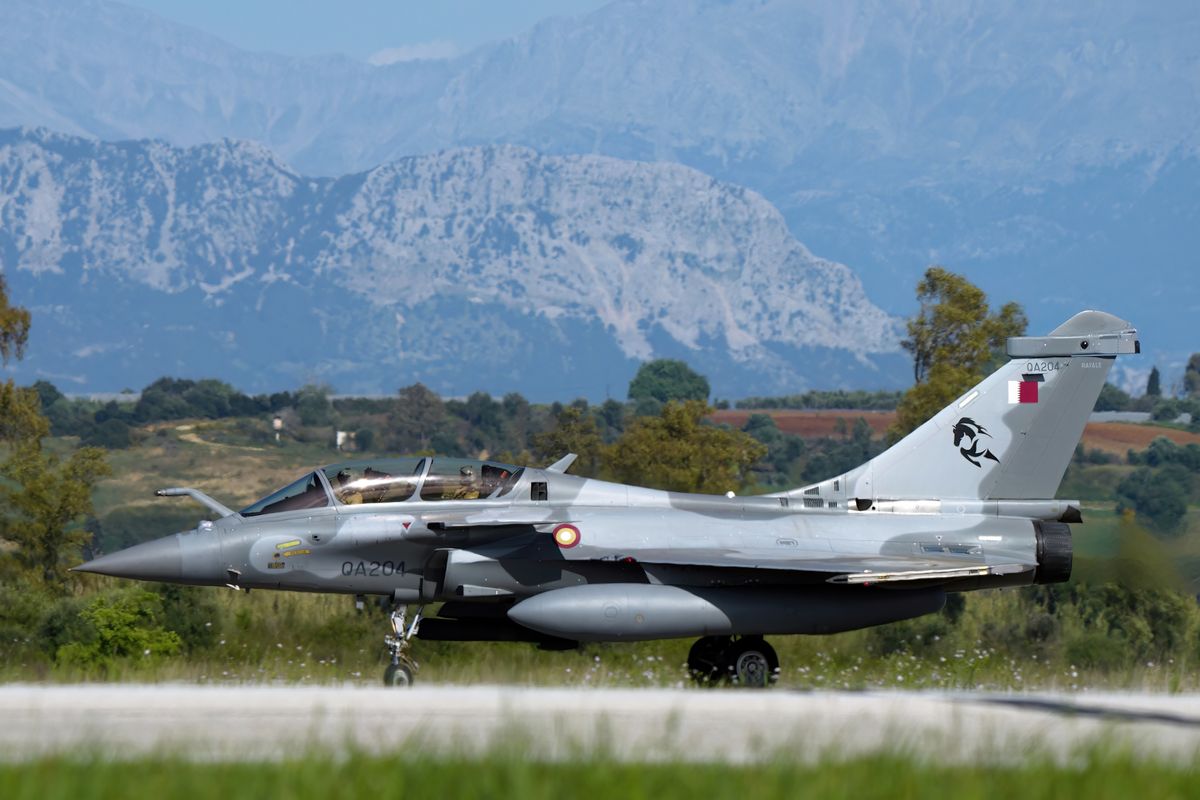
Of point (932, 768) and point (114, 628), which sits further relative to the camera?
point (114, 628)

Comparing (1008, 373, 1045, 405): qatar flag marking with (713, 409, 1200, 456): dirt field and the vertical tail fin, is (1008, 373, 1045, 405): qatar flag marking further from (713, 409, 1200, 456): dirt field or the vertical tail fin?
(713, 409, 1200, 456): dirt field

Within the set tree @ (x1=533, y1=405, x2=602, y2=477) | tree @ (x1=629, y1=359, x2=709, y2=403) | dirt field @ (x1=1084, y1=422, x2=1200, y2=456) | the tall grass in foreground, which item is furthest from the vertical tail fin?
tree @ (x1=629, y1=359, x2=709, y2=403)

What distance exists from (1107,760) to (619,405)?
10767 cm

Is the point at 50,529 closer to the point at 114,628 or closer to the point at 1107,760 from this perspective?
the point at 114,628

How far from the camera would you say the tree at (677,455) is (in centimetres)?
4366

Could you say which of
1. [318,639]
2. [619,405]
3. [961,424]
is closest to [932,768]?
[961,424]

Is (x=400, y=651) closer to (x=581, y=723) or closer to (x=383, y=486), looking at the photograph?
(x=383, y=486)

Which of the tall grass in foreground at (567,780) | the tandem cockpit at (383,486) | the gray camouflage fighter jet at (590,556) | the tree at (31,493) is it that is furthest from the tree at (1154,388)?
the tall grass in foreground at (567,780)

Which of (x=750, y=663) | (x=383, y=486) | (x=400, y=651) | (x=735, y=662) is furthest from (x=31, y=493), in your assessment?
(x=750, y=663)

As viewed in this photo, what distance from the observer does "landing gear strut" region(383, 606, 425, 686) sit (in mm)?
15422

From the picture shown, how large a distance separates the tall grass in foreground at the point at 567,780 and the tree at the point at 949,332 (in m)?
29.4

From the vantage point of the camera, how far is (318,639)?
21703mm

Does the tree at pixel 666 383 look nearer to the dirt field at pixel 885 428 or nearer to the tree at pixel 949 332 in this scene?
the dirt field at pixel 885 428

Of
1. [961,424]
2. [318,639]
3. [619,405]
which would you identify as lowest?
[318,639]
